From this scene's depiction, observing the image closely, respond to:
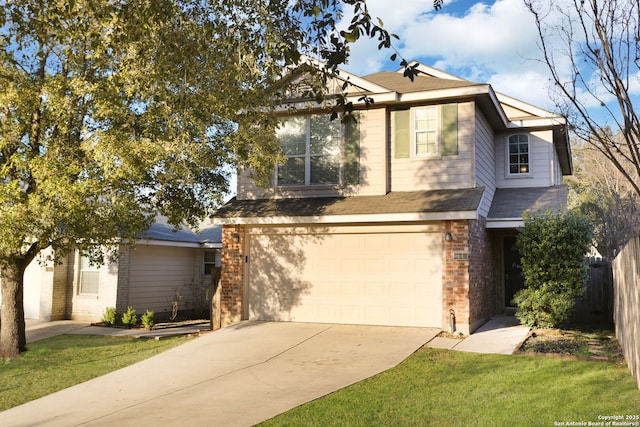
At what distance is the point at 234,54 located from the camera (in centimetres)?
951

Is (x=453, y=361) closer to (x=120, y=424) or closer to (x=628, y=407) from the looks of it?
(x=628, y=407)

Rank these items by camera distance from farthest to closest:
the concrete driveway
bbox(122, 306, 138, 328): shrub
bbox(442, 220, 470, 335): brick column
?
bbox(122, 306, 138, 328): shrub → bbox(442, 220, 470, 335): brick column → the concrete driveway

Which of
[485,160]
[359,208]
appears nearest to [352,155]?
[359,208]

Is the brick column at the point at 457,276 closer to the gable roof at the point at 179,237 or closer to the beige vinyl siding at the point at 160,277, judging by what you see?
the gable roof at the point at 179,237

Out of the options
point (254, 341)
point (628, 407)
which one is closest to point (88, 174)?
point (254, 341)

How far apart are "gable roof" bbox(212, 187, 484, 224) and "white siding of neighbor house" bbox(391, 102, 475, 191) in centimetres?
25

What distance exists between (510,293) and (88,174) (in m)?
11.6

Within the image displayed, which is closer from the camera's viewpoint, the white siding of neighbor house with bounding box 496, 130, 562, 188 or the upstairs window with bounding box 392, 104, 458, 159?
the upstairs window with bounding box 392, 104, 458, 159

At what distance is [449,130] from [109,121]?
302 inches

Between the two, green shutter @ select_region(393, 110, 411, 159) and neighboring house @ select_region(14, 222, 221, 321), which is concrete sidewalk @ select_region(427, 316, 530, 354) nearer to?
green shutter @ select_region(393, 110, 411, 159)

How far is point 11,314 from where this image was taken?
12.7 metres

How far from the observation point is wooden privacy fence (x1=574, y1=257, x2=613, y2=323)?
1540 centimetres

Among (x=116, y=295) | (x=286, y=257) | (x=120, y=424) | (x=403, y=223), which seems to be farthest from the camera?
(x=116, y=295)


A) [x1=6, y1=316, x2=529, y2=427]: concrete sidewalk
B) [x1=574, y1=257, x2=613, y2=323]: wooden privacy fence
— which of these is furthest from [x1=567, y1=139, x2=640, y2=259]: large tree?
[x1=6, y1=316, x2=529, y2=427]: concrete sidewalk
